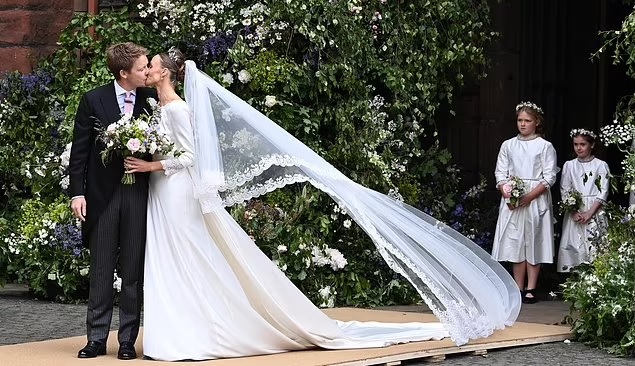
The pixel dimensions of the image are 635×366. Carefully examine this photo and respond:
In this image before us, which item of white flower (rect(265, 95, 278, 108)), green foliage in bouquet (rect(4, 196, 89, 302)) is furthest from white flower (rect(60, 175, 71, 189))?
white flower (rect(265, 95, 278, 108))

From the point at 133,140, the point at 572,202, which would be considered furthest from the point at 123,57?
the point at 572,202

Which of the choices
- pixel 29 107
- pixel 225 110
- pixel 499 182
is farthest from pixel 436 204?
pixel 225 110

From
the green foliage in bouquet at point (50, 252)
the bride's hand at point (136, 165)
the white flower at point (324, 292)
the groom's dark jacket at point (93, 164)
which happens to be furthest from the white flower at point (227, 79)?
the bride's hand at point (136, 165)

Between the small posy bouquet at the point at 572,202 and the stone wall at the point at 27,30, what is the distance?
4.83 m

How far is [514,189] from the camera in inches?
458

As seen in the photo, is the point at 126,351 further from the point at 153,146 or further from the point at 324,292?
the point at 324,292

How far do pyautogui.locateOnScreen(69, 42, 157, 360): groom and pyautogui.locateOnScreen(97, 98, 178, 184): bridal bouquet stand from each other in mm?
109

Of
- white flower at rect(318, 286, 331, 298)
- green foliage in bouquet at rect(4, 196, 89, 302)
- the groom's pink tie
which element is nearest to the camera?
the groom's pink tie

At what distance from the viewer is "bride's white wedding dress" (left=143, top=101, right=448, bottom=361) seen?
800 cm

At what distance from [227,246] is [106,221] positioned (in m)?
0.71

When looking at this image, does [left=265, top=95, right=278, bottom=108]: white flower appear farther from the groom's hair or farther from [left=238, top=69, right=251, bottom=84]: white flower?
the groom's hair

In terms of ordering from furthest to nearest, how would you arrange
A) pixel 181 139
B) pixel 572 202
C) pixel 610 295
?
pixel 572 202 < pixel 610 295 < pixel 181 139

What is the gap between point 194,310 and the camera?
8.01 meters

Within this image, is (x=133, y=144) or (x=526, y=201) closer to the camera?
(x=133, y=144)
